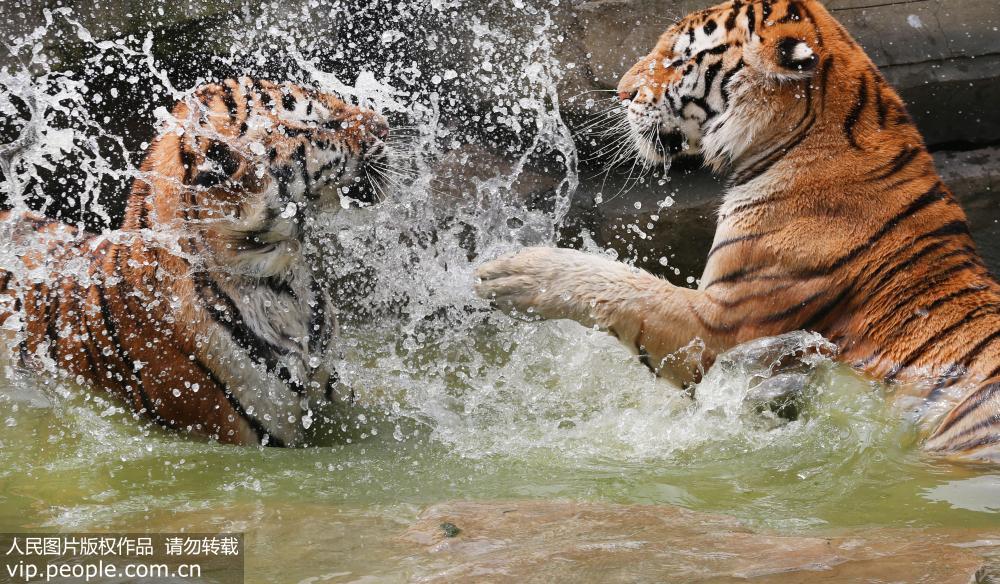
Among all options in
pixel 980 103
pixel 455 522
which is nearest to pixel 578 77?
pixel 980 103

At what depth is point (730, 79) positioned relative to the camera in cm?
252

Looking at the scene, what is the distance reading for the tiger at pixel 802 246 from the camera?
2.32 meters

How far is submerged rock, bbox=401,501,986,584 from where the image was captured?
1.41m

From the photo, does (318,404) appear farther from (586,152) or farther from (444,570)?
(586,152)

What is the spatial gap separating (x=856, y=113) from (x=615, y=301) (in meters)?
0.75

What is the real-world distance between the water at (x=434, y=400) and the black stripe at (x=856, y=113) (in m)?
0.51

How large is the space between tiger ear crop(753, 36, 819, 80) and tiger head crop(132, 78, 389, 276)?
1.01 m

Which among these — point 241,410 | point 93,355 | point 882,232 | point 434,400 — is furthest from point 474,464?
point 882,232

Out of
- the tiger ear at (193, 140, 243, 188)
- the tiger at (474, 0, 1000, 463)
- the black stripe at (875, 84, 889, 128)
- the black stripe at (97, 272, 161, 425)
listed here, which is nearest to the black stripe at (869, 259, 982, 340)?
the tiger at (474, 0, 1000, 463)

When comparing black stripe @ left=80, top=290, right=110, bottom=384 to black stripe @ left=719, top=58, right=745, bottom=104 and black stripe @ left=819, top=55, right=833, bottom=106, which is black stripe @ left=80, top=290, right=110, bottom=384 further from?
black stripe @ left=819, top=55, right=833, bottom=106

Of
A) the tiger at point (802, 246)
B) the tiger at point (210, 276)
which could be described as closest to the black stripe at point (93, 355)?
the tiger at point (210, 276)

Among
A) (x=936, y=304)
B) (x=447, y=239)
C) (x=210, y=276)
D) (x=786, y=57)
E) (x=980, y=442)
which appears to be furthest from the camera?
(x=447, y=239)

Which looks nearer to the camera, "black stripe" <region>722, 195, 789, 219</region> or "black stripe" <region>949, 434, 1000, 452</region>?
"black stripe" <region>949, 434, 1000, 452</region>

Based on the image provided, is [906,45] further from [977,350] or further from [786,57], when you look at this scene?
[977,350]
